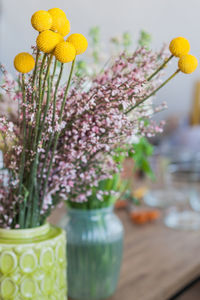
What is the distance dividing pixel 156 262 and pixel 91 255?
0.25m

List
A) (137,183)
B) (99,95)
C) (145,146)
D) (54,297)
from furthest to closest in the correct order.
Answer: (137,183)
(145,146)
(54,297)
(99,95)

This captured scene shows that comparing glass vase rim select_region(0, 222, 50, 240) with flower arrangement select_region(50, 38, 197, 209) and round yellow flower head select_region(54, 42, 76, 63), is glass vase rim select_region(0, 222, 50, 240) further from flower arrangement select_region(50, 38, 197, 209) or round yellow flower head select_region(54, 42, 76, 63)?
round yellow flower head select_region(54, 42, 76, 63)

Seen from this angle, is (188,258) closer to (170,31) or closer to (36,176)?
(36,176)

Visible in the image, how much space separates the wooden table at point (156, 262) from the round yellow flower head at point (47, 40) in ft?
1.81

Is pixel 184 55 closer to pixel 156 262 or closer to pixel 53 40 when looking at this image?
pixel 53 40

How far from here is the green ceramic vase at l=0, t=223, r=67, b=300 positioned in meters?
0.55

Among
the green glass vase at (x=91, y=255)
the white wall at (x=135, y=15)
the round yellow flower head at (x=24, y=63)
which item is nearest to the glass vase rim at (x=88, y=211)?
the green glass vase at (x=91, y=255)

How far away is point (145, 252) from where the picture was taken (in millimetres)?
1018

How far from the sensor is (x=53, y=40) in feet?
1.37

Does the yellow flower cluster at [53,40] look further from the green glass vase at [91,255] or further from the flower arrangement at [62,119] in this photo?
the green glass vase at [91,255]

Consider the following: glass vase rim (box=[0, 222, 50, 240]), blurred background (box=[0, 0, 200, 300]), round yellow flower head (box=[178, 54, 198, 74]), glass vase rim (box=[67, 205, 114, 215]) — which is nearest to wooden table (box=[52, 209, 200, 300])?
blurred background (box=[0, 0, 200, 300])

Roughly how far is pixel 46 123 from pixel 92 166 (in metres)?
0.15

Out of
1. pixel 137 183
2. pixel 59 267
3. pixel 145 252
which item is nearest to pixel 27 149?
pixel 59 267

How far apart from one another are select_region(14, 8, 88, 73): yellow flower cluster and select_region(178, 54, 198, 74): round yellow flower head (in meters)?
0.12
